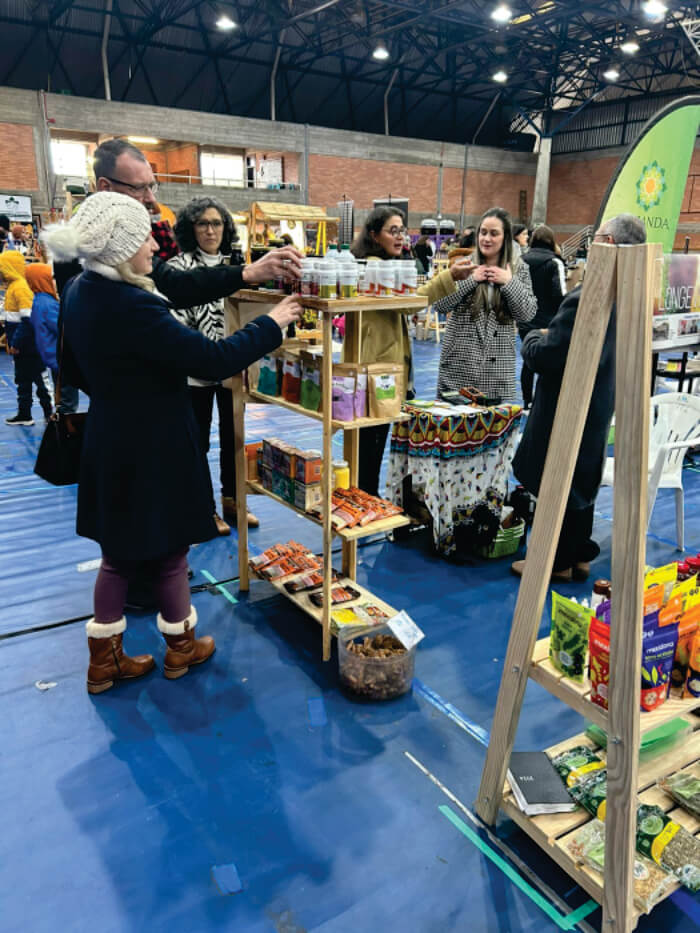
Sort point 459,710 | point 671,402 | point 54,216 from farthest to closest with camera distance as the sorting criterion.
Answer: point 54,216 < point 671,402 < point 459,710

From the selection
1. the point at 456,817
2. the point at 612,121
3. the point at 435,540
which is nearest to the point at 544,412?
the point at 435,540

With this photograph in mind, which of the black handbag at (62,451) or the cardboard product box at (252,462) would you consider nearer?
the black handbag at (62,451)

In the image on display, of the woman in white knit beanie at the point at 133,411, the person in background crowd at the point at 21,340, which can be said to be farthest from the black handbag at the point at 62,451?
the person in background crowd at the point at 21,340

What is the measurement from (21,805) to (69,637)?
915 millimetres

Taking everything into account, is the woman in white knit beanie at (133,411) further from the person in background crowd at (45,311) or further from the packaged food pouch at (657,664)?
the person in background crowd at (45,311)

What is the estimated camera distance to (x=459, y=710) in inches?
94.0

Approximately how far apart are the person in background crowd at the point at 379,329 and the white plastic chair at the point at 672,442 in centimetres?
122

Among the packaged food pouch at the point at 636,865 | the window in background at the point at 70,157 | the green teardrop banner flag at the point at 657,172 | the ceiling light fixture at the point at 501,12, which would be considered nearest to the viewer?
the packaged food pouch at the point at 636,865

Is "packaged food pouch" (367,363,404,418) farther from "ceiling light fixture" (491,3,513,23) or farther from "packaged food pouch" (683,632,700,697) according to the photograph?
"ceiling light fixture" (491,3,513,23)

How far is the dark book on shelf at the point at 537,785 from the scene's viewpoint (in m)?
1.80

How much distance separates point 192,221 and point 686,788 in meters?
3.09

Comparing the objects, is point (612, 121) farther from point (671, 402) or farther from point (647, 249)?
point (647, 249)

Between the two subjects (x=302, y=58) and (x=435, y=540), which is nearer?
(x=435, y=540)

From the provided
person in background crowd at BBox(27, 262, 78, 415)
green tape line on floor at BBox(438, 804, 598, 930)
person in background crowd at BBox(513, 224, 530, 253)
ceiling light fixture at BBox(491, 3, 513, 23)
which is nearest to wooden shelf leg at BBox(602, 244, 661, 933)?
green tape line on floor at BBox(438, 804, 598, 930)
